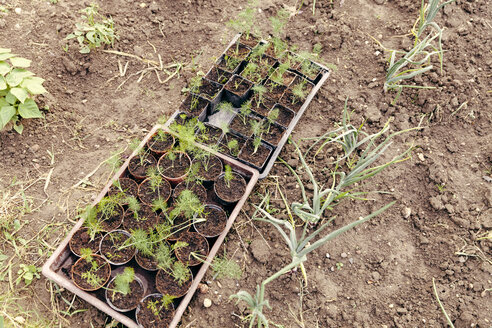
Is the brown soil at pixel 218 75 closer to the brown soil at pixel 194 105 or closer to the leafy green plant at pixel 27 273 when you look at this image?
the brown soil at pixel 194 105

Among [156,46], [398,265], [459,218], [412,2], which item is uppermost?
[412,2]

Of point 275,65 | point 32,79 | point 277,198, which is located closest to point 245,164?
point 277,198

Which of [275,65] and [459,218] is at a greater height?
[275,65]

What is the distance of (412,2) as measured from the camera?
344cm

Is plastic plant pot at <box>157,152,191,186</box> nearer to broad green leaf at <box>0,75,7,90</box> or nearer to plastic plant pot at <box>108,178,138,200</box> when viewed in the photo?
plastic plant pot at <box>108,178,138,200</box>

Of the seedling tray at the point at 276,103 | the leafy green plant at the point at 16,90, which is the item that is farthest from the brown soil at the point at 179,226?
the leafy green plant at the point at 16,90

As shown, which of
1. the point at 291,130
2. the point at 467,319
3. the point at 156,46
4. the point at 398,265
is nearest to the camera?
→ the point at 467,319

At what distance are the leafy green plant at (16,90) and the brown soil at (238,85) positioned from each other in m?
1.37

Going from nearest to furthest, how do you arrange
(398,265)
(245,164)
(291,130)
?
1. (398,265)
2. (245,164)
3. (291,130)

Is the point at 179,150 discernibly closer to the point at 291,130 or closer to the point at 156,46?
the point at 291,130

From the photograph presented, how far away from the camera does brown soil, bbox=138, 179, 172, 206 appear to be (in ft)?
7.73

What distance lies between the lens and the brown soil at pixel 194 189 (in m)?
2.39

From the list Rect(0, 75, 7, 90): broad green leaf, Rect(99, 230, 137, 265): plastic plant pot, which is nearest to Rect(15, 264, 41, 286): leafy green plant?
Rect(99, 230, 137, 265): plastic plant pot

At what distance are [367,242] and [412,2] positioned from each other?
99.2 inches
